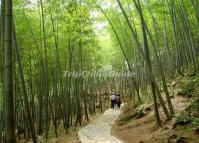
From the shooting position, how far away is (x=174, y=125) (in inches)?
254

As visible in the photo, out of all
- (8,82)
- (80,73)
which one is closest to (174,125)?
(8,82)

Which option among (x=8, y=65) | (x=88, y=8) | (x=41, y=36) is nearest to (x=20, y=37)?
(x=41, y=36)

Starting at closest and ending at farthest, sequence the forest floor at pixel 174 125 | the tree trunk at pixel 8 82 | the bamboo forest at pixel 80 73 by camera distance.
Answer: the tree trunk at pixel 8 82
the forest floor at pixel 174 125
the bamboo forest at pixel 80 73

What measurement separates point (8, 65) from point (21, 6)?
704 centimetres

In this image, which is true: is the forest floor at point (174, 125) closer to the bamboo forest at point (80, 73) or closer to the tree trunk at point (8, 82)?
the bamboo forest at point (80, 73)

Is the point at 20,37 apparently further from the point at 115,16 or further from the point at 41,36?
the point at 115,16

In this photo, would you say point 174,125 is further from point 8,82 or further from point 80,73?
point 80,73

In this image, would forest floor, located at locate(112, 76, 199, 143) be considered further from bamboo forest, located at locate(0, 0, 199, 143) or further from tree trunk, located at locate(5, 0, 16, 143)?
tree trunk, located at locate(5, 0, 16, 143)

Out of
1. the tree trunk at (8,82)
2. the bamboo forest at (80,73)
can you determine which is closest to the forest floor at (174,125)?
the bamboo forest at (80,73)

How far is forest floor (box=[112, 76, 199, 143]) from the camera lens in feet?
18.5

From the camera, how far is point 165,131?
670cm

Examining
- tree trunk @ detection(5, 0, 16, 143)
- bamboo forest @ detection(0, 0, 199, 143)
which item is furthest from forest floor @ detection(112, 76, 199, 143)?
tree trunk @ detection(5, 0, 16, 143)

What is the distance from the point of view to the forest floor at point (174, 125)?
5.65m

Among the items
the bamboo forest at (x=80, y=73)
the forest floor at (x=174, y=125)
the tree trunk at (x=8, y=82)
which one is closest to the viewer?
the tree trunk at (x=8, y=82)
